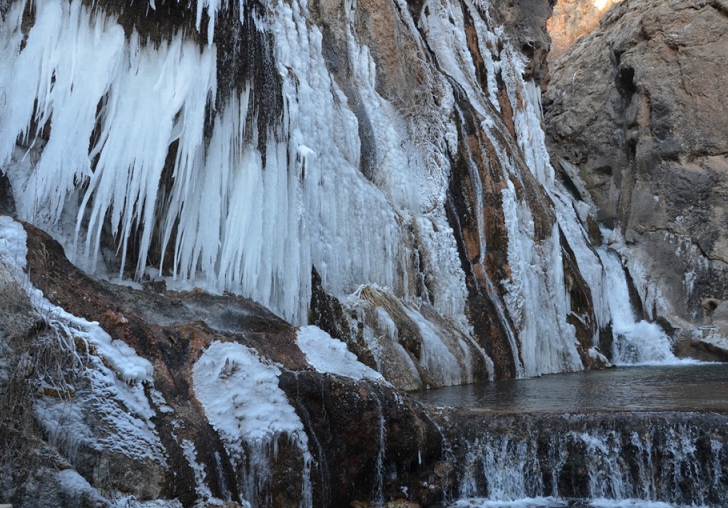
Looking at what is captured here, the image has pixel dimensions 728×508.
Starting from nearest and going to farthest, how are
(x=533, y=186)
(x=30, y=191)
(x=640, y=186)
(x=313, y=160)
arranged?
1. (x=30, y=191)
2. (x=313, y=160)
3. (x=533, y=186)
4. (x=640, y=186)

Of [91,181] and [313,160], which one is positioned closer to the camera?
[91,181]

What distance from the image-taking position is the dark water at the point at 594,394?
673 cm

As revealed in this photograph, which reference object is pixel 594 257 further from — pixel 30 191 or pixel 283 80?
pixel 30 191

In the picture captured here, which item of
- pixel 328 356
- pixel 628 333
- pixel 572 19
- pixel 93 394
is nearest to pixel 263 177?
pixel 328 356

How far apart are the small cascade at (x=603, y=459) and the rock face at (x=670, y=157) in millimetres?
10853

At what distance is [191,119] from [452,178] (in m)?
5.88

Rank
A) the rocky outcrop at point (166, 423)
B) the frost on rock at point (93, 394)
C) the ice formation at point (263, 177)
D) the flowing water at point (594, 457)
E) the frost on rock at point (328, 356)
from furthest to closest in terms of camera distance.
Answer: the ice formation at point (263, 177), the frost on rock at point (328, 356), the flowing water at point (594, 457), the frost on rock at point (93, 394), the rocky outcrop at point (166, 423)

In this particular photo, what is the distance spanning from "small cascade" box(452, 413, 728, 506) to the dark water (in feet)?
1.13

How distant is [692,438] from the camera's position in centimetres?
580

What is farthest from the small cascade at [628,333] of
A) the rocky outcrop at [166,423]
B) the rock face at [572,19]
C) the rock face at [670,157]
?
the rock face at [572,19]

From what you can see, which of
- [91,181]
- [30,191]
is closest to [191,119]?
[91,181]

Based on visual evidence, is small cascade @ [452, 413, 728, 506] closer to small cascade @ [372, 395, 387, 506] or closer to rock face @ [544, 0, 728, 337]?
small cascade @ [372, 395, 387, 506]

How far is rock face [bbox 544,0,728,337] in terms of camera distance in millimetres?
17047

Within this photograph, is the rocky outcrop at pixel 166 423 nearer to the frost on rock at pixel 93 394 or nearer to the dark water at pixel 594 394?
the frost on rock at pixel 93 394
